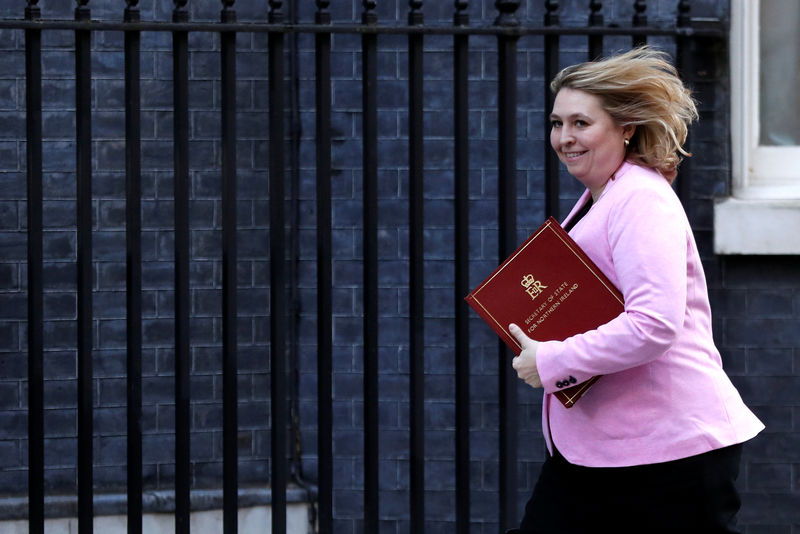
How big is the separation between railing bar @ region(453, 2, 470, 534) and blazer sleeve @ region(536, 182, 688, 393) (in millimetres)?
1351

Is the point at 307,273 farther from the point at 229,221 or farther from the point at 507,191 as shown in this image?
the point at 507,191

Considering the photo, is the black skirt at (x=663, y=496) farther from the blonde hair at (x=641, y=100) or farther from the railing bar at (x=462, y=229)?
the railing bar at (x=462, y=229)

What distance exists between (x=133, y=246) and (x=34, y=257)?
32 cm

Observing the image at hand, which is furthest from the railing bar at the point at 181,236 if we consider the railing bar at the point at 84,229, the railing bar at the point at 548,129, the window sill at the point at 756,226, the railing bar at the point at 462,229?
the window sill at the point at 756,226

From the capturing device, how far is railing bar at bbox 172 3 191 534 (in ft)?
13.1

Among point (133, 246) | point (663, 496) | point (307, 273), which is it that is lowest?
point (663, 496)

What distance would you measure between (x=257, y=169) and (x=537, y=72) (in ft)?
4.24

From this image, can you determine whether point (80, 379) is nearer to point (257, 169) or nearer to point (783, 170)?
point (257, 169)

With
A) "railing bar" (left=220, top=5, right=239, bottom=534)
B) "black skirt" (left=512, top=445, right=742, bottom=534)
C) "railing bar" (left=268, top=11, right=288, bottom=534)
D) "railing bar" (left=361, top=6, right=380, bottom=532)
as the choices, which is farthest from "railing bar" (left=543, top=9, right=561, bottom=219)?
"black skirt" (left=512, top=445, right=742, bottom=534)

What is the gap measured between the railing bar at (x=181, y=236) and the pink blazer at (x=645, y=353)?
5.11 feet

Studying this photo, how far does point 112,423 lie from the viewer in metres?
5.41

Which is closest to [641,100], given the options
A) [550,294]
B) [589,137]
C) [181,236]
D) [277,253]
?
[589,137]

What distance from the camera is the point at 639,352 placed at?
2646 millimetres

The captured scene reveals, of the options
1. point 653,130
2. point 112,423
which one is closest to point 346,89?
point 112,423
